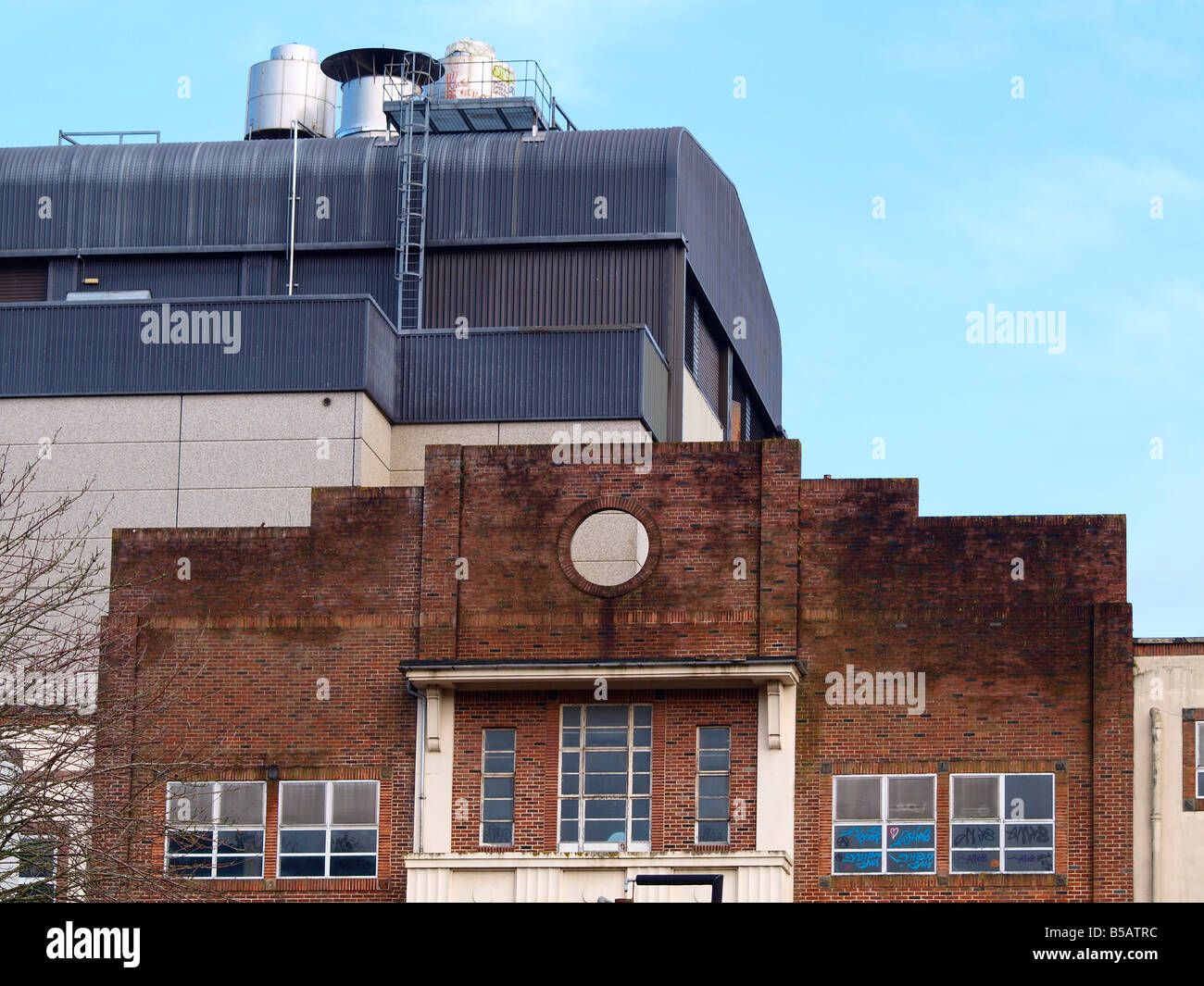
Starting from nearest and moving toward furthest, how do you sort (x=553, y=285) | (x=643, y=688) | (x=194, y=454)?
(x=643, y=688), (x=194, y=454), (x=553, y=285)

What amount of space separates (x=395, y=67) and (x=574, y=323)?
35.5 feet

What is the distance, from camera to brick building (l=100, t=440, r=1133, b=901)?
32.9 meters

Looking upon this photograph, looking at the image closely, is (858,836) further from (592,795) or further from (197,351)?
(197,351)

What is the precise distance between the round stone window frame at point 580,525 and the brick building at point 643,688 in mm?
54

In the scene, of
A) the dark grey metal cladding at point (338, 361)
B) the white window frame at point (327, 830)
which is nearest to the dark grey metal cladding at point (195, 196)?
the dark grey metal cladding at point (338, 361)

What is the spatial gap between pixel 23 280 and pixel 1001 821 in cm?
2646

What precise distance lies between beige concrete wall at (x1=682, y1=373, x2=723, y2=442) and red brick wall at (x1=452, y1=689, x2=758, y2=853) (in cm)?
1218

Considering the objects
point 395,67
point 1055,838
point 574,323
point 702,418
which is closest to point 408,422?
point 574,323

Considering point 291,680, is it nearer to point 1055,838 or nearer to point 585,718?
point 585,718

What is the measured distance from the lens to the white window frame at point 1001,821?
3266cm

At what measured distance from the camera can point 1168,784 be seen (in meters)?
32.5

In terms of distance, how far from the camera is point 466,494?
1378 inches

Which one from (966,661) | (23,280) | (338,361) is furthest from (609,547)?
(23,280)

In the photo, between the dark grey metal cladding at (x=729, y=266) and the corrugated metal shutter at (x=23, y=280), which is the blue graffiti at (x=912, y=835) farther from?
the corrugated metal shutter at (x=23, y=280)
